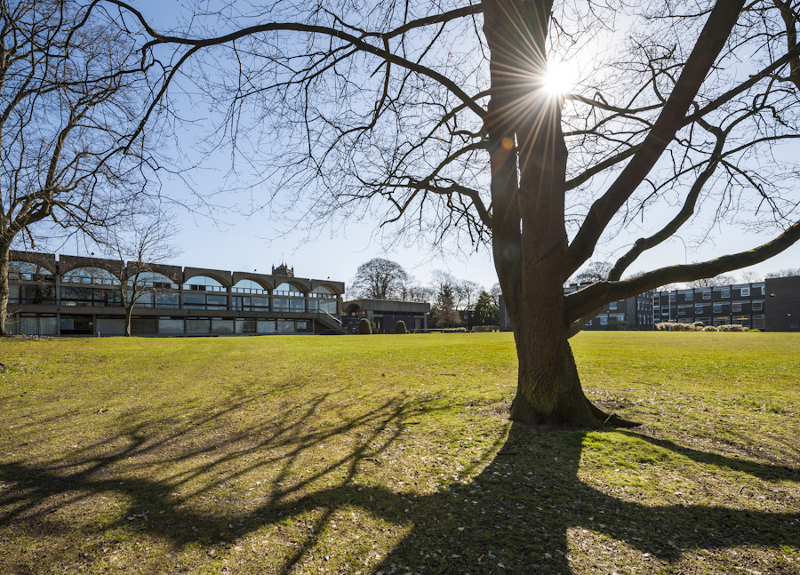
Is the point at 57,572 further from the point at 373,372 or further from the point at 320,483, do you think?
the point at 373,372

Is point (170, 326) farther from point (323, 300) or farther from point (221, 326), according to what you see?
point (323, 300)

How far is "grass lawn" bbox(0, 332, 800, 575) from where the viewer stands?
2904mm

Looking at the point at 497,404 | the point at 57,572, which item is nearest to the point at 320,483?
the point at 57,572

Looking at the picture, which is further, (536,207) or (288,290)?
(288,290)

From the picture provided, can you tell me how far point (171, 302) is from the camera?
44344 millimetres

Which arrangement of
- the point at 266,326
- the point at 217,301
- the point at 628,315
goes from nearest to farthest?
the point at 217,301 < the point at 266,326 < the point at 628,315

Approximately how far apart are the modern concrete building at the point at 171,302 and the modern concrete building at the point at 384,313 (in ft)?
13.1

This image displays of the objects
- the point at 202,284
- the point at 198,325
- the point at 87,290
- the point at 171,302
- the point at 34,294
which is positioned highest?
the point at 202,284

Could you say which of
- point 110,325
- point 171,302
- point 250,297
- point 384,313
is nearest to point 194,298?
point 171,302

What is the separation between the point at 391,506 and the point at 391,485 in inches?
18.8

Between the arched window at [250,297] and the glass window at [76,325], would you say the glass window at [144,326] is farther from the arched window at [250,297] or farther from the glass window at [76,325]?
the arched window at [250,297]

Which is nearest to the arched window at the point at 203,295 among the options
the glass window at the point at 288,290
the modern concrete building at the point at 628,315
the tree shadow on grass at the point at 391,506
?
the glass window at the point at 288,290

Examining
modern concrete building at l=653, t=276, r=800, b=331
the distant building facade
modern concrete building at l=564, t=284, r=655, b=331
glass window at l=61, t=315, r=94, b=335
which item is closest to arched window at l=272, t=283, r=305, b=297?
glass window at l=61, t=315, r=94, b=335

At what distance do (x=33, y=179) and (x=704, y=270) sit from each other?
11.1 m
